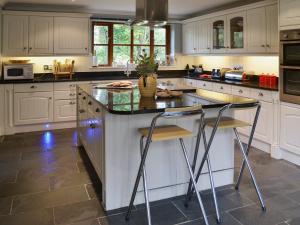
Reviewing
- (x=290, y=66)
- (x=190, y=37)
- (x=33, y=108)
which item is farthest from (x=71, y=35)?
(x=290, y=66)

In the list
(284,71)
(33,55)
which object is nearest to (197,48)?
(284,71)

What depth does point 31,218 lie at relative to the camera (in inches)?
101

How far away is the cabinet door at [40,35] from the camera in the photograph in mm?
5590

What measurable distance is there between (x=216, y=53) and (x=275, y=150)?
93.7 inches

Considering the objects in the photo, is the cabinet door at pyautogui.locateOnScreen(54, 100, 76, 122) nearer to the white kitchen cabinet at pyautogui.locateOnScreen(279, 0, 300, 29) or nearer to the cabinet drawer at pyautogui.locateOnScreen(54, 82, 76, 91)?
the cabinet drawer at pyautogui.locateOnScreen(54, 82, 76, 91)

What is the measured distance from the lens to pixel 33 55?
5.69 metres

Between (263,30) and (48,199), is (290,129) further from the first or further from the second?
(48,199)

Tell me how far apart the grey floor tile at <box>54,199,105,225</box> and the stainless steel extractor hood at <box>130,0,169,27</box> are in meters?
2.21

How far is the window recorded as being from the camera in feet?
21.3

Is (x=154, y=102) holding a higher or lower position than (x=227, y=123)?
higher

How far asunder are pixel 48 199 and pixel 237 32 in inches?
155

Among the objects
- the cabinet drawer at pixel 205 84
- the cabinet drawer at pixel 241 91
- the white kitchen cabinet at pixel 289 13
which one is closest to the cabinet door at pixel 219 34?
the cabinet drawer at pixel 205 84

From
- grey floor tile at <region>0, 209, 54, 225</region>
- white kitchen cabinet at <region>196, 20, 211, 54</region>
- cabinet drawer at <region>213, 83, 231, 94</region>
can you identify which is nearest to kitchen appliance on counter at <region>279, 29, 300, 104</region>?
cabinet drawer at <region>213, 83, 231, 94</region>

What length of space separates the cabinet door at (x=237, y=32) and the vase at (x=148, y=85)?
250 cm
